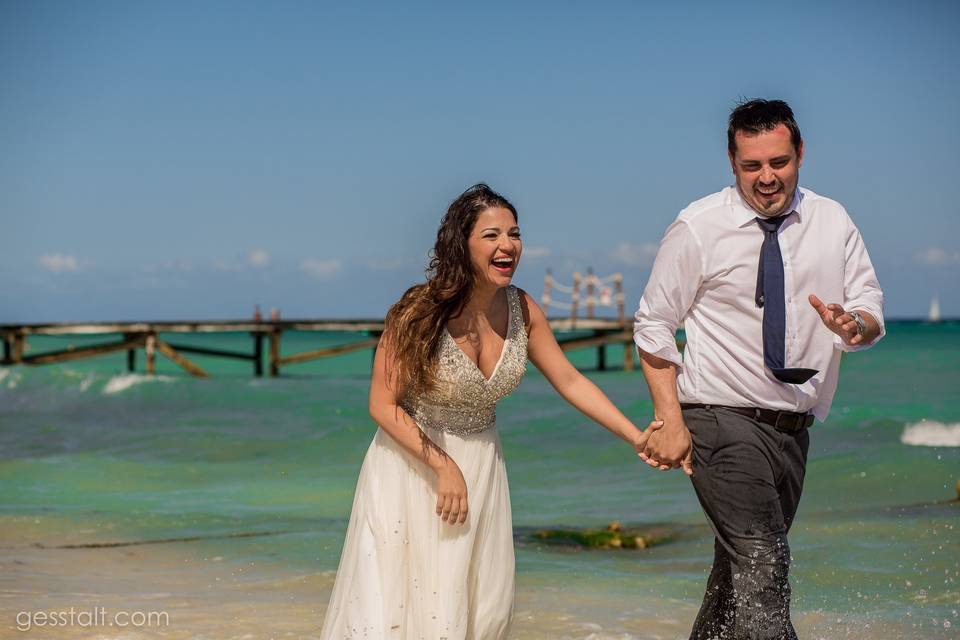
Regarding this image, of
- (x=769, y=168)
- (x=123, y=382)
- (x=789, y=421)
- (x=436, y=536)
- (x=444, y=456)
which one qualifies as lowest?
(x=123, y=382)

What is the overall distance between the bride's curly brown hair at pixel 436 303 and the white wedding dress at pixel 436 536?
87 millimetres

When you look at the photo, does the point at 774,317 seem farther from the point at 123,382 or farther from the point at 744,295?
the point at 123,382

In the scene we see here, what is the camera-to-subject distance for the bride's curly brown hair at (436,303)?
176 inches

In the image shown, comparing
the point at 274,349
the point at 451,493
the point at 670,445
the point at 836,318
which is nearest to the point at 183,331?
the point at 274,349

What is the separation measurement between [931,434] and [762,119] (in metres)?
17.2

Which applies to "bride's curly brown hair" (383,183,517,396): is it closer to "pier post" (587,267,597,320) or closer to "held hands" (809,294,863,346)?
"held hands" (809,294,863,346)

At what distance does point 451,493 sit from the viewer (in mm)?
4438

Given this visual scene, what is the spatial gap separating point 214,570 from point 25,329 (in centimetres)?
2970

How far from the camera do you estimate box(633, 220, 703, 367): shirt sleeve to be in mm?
4359

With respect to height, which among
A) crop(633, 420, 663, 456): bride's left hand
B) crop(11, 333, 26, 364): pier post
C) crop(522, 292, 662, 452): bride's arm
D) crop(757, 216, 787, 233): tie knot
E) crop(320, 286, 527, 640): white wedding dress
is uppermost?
crop(757, 216, 787, 233): tie knot

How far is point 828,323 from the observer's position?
13.6 ft

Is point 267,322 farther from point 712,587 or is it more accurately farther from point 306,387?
point 712,587
